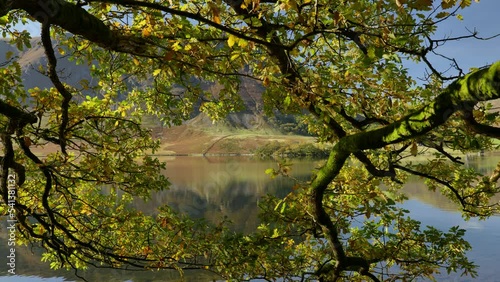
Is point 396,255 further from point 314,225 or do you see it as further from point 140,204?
point 140,204

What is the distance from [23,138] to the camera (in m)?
6.82

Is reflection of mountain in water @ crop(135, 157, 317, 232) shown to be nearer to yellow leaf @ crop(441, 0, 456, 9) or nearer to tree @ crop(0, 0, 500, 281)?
tree @ crop(0, 0, 500, 281)

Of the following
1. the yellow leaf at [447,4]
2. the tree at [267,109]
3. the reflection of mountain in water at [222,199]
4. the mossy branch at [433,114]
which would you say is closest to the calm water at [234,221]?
the reflection of mountain in water at [222,199]

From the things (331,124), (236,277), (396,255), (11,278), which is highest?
(331,124)

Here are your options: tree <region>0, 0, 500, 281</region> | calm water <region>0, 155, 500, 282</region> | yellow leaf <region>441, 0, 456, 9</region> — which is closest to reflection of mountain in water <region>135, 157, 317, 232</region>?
calm water <region>0, 155, 500, 282</region>

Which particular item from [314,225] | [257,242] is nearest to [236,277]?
[257,242]

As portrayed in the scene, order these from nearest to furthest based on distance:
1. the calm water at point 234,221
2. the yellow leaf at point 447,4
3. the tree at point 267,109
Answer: the tree at point 267,109 → the yellow leaf at point 447,4 → the calm water at point 234,221

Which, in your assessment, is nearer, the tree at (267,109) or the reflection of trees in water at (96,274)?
the tree at (267,109)

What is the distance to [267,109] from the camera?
1127cm

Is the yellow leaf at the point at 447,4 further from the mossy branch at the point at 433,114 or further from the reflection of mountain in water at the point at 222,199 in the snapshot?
the reflection of mountain in water at the point at 222,199

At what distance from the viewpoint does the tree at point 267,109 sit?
4.45 metres

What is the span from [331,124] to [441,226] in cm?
3594

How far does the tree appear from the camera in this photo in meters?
4.45

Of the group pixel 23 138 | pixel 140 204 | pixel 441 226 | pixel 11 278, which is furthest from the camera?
pixel 140 204
